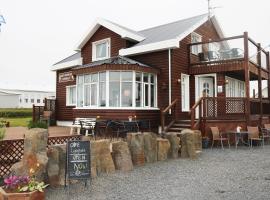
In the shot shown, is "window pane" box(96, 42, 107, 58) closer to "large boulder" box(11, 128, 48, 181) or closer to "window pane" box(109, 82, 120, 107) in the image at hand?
"window pane" box(109, 82, 120, 107)

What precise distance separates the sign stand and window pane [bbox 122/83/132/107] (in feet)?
26.6

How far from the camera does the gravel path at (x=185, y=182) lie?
617 centimetres

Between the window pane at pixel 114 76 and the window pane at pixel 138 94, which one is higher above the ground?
the window pane at pixel 114 76

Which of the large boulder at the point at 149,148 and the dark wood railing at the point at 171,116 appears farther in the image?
the dark wood railing at the point at 171,116

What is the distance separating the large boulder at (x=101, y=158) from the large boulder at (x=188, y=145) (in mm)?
3159

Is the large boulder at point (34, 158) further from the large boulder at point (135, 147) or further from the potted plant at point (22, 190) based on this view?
the large boulder at point (135, 147)

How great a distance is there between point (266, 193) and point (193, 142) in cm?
433

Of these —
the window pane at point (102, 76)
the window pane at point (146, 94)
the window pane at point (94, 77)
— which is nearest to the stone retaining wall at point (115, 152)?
the window pane at point (146, 94)

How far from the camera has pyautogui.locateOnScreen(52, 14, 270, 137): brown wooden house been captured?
14.2 metres

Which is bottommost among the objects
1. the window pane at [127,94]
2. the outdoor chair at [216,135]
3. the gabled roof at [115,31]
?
the outdoor chair at [216,135]

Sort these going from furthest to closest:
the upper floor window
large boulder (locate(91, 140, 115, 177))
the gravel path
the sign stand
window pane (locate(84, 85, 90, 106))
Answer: the upper floor window < window pane (locate(84, 85, 90, 106)) < large boulder (locate(91, 140, 115, 177)) < the sign stand < the gravel path

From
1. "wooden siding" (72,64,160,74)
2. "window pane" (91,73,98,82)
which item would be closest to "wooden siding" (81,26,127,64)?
"window pane" (91,73,98,82)

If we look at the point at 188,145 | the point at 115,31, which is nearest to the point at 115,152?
the point at 188,145

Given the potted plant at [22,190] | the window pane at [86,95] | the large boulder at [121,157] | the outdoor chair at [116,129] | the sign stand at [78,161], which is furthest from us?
the window pane at [86,95]
